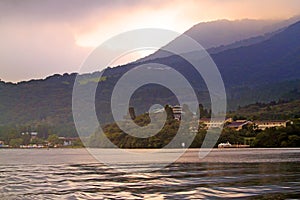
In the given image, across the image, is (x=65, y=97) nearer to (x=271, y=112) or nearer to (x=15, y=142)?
(x=15, y=142)

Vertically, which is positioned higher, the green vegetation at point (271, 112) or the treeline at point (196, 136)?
the green vegetation at point (271, 112)

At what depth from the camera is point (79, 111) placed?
469ft

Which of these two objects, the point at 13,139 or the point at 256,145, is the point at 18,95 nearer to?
the point at 13,139

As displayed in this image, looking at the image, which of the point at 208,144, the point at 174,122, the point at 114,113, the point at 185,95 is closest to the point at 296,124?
the point at 208,144

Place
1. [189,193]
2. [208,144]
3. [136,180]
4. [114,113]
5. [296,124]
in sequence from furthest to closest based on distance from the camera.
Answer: [114,113]
[208,144]
[296,124]
[136,180]
[189,193]

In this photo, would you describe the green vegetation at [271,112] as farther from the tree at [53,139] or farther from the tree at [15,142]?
the tree at [15,142]

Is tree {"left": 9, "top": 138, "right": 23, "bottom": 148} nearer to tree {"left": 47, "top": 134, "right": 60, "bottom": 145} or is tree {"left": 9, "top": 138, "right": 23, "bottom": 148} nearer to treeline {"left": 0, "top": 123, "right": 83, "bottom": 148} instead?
treeline {"left": 0, "top": 123, "right": 83, "bottom": 148}

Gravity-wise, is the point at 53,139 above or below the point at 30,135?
below

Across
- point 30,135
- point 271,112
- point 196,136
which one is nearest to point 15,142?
point 30,135

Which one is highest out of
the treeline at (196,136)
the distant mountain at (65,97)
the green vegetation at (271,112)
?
the distant mountain at (65,97)

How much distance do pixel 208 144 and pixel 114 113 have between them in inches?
1328

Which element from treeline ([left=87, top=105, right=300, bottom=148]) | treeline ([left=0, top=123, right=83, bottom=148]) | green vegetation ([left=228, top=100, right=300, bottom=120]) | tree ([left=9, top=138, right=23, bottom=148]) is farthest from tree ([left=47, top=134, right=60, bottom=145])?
green vegetation ([left=228, top=100, right=300, bottom=120])

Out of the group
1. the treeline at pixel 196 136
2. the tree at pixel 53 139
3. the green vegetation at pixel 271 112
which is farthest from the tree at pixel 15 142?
the green vegetation at pixel 271 112

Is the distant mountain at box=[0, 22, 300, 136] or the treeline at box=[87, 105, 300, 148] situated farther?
the distant mountain at box=[0, 22, 300, 136]
